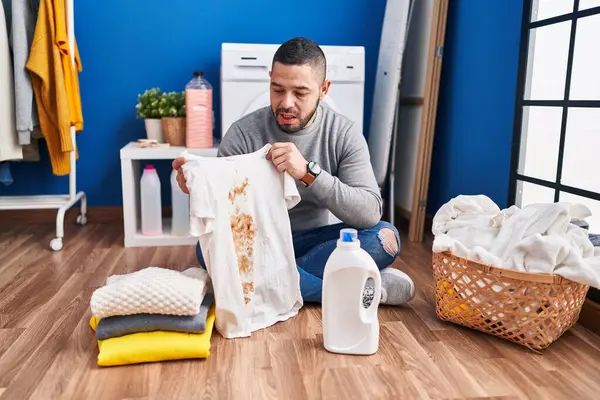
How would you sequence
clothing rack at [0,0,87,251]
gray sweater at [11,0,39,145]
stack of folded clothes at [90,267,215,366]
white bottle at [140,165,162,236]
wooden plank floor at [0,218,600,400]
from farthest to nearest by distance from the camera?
white bottle at [140,165,162,236] < clothing rack at [0,0,87,251] < gray sweater at [11,0,39,145] < stack of folded clothes at [90,267,215,366] < wooden plank floor at [0,218,600,400]

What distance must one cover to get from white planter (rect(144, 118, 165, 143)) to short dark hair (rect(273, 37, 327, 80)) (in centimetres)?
116

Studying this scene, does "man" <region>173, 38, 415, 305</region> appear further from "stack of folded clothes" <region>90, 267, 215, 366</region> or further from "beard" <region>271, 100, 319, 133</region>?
"stack of folded clothes" <region>90, 267, 215, 366</region>

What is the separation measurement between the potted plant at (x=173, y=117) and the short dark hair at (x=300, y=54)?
108 centimetres

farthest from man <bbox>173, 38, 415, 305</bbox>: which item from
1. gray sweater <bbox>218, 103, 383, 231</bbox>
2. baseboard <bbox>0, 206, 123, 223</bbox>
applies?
baseboard <bbox>0, 206, 123, 223</bbox>

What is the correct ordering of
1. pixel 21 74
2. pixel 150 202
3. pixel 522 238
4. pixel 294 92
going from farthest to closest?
pixel 150 202, pixel 21 74, pixel 294 92, pixel 522 238

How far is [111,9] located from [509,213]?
2119mm

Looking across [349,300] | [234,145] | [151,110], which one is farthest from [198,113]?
[349,300]

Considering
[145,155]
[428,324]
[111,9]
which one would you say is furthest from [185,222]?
[428,324]

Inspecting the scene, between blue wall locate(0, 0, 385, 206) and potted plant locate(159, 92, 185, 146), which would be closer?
potted plant locate(159, 92, 185, 146)

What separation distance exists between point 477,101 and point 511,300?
1.17 meters

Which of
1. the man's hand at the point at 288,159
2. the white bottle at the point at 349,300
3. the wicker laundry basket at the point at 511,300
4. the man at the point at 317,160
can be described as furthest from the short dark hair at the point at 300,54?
the wicker laundry basket at the point at 511,300

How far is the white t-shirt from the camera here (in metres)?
1.47

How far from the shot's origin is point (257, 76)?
102 inches

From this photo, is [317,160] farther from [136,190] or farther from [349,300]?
[136,190]
